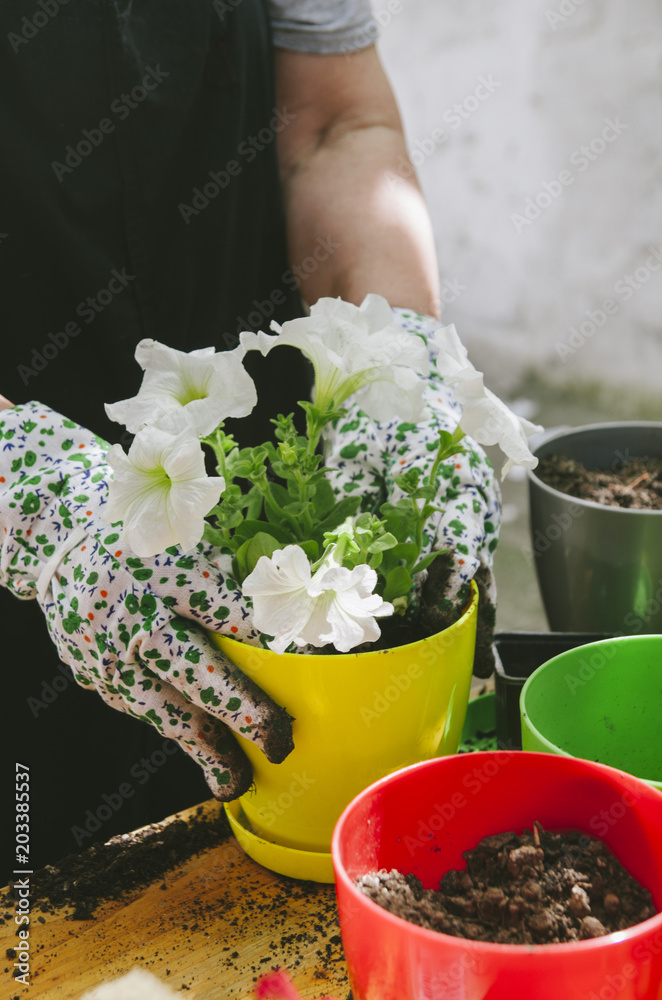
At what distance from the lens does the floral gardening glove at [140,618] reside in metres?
0.49

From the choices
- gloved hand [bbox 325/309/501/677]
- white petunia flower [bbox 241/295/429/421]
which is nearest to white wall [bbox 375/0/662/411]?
gloved hand [bbox 325/309/501/677]

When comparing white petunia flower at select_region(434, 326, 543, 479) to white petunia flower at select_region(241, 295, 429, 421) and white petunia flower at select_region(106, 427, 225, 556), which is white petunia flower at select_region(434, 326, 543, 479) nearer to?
white petunia flower at select_region(241, 295, 429, 421)

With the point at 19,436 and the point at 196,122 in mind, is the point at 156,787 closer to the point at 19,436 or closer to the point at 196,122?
the point at 19,436

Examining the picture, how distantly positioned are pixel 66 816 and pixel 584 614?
0.58 metres

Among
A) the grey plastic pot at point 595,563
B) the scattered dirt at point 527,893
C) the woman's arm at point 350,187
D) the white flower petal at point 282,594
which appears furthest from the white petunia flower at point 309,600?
the woman's arm at point 350,187

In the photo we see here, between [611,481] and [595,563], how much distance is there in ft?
0.44

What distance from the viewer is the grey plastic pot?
2.40 feet

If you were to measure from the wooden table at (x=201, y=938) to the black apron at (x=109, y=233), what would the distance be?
0.34 m

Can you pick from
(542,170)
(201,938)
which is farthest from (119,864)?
(542,170)

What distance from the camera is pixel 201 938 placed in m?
0.49

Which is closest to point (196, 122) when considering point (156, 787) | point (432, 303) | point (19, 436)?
point (432, 303)

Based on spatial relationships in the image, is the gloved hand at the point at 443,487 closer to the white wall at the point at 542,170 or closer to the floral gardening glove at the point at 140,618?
the floral gardening glove at the point at 140,618

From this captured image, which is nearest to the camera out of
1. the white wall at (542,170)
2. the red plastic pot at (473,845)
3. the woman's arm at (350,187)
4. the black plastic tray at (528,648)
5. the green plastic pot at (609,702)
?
the red plastic pot at (473,845)

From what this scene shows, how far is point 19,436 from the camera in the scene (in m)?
0.59
